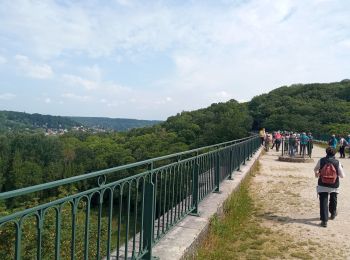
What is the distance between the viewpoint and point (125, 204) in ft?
13.1

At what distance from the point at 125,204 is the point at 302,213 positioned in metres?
5.13

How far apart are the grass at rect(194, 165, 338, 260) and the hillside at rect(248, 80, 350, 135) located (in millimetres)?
47677

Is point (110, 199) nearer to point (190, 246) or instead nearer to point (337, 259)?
point (190, 246)

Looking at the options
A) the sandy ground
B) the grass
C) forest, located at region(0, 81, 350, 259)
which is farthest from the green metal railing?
forest, located at region(0, 81, 350, 259)

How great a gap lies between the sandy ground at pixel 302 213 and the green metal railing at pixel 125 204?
138 centimetres

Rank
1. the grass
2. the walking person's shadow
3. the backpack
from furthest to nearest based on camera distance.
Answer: the backpack < the walking person's shadow < the grass

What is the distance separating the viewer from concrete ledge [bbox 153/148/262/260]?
4.46 metres

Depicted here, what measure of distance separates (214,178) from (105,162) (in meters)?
70.4

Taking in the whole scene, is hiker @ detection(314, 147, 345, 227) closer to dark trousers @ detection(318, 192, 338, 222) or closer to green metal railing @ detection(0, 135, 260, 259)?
dark trousers @ detection(318, 192, 338, 222)

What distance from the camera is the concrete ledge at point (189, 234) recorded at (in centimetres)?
446

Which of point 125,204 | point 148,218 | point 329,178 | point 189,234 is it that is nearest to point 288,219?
point 329,178

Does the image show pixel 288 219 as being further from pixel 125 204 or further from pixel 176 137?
pixel 176 137

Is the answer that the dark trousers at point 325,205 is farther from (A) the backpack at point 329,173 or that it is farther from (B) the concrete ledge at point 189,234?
(B) the concrete ledge at point 189,234

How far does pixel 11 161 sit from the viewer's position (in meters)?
87.7
